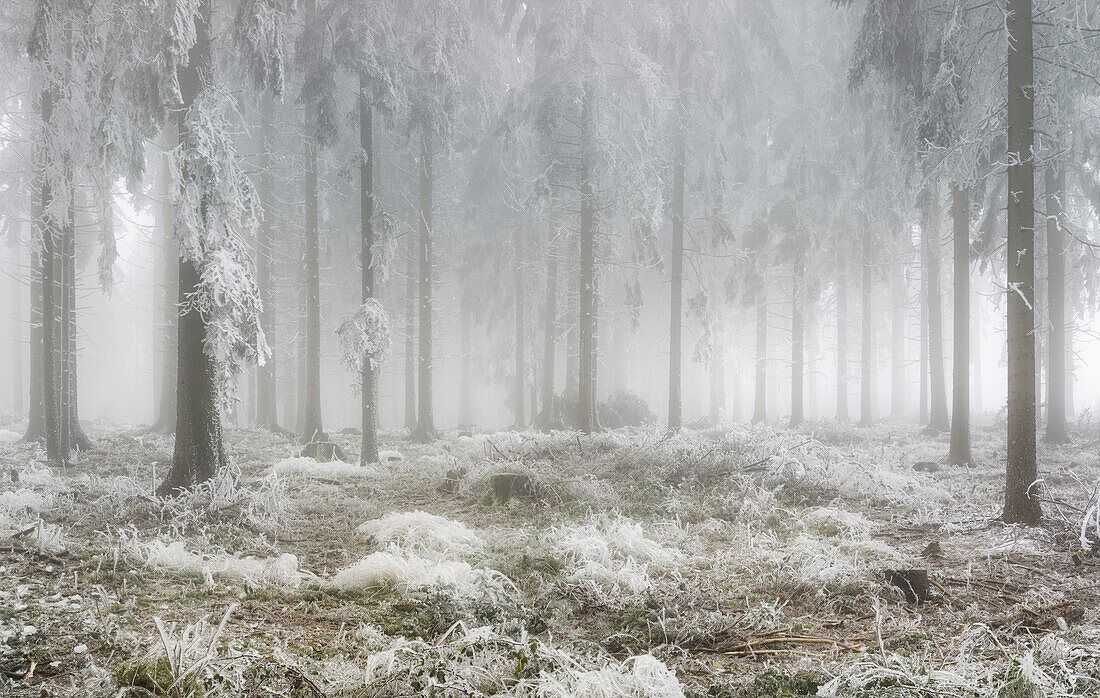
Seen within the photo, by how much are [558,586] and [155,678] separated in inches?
107

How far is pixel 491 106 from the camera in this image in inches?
612

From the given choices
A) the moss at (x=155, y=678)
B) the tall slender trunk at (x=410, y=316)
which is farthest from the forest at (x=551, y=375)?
the tall slender trunk at (x=410, y=316)

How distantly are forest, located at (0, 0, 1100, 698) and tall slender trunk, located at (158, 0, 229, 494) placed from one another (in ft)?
0.14

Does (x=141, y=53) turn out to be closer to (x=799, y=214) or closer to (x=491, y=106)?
(x=491, y=106)

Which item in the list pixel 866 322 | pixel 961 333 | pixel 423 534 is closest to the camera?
pixel 423 534

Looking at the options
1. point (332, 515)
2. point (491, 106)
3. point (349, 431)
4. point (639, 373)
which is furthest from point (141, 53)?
point (639, 373)

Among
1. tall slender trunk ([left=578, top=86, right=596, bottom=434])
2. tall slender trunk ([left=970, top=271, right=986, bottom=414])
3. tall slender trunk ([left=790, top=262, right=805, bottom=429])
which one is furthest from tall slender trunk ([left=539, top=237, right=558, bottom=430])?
tall slender trunk ([left=970, top=271, right=986, bottom=414])

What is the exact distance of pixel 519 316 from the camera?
20391mm

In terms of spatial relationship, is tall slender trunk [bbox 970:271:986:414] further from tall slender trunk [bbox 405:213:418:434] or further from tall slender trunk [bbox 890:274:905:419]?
tall slender trunk [bbox 405:213:418:434]

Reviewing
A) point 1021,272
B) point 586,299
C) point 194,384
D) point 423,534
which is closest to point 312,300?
point 586,299

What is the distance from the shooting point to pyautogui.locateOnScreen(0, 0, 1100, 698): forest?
352 cm

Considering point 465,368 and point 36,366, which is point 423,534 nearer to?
point 36,366

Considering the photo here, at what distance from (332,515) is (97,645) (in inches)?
172

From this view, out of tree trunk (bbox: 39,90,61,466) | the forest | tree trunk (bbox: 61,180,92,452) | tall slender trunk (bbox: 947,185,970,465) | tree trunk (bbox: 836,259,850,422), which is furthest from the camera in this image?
tree trunk (bbox: 836,259,850,422)
